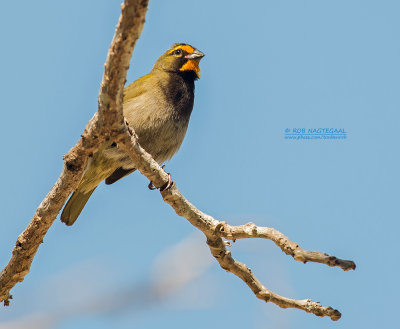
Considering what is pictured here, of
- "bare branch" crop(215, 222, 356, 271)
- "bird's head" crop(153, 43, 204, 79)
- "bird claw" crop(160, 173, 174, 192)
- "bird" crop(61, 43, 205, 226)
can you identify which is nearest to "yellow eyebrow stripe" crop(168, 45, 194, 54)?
"bird's head" crop(153, 43, 204, 79)

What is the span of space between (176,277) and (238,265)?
664mm

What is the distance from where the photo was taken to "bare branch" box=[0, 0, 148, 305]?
3.37m

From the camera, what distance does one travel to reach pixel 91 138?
162 inches

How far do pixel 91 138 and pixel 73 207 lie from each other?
A: 86.4 inches

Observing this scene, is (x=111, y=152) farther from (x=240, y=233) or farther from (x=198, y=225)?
(x=240, y=233)

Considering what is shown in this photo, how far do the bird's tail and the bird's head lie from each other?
1940mm

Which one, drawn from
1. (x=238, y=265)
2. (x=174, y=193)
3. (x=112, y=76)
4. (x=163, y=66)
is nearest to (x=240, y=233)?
(x=238, y=265)

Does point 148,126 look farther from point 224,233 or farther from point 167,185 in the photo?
point 224,233

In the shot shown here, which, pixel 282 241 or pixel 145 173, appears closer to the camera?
pixel 282 241

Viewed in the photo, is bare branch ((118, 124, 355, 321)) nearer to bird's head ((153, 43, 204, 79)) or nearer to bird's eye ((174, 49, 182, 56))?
bird's head ((153, 43, 204, 79))

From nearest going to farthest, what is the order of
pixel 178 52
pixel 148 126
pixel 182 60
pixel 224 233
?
1. pixel 224 233
2. pixel 148 126
3. pixel 182 60
4. pixel 178 52

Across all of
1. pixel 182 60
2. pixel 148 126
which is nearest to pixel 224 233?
pixel 148 126

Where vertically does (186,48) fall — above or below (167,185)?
above

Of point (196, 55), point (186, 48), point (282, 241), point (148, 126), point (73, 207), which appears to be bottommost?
point (282, 241)
